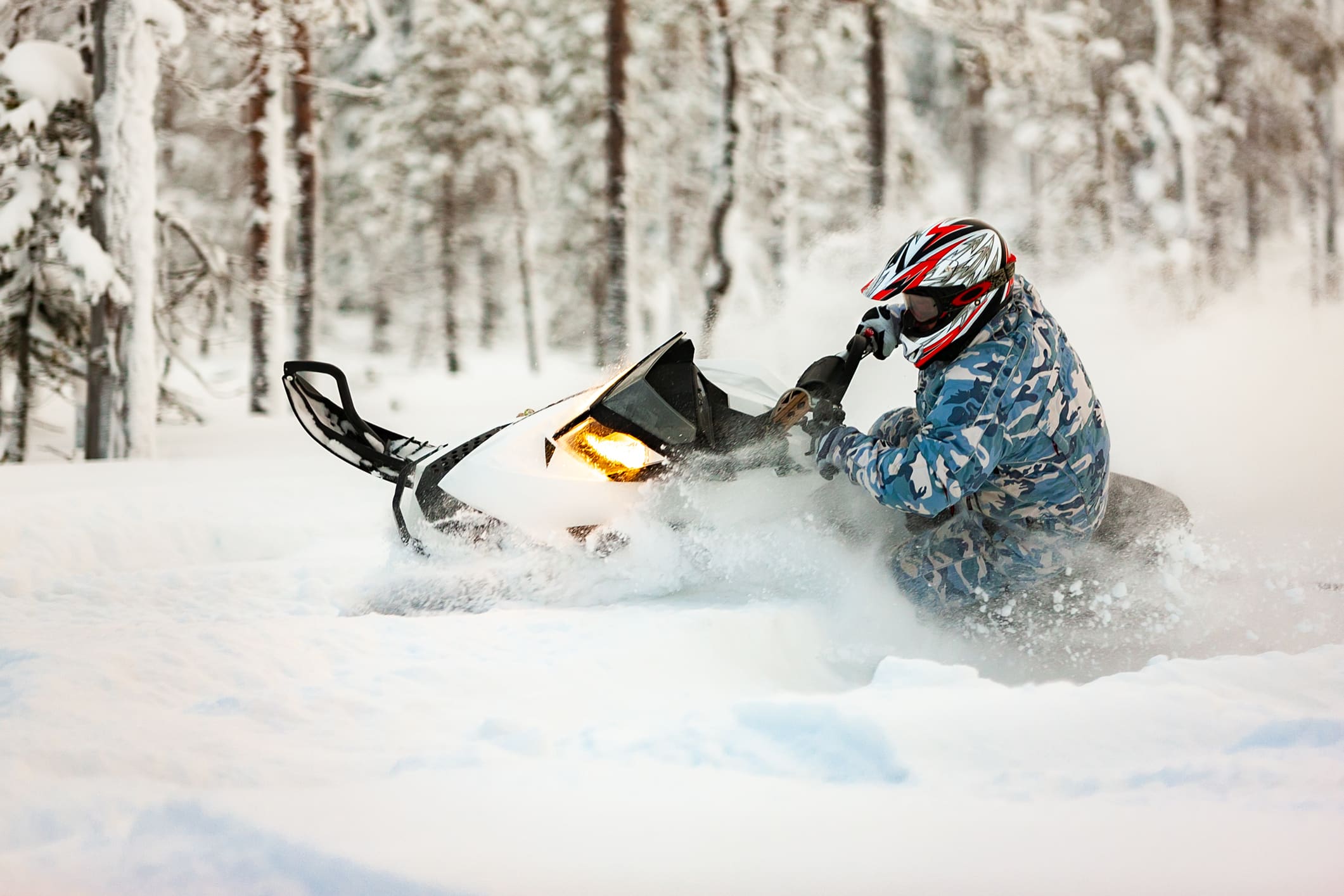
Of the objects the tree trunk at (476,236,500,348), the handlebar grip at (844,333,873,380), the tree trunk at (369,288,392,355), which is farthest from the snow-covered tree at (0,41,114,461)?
the tree trunk at (369,288,392,355)

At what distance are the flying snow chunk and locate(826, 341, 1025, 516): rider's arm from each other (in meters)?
9.07

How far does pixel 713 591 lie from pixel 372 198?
25.8 metres

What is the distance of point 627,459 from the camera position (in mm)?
3707

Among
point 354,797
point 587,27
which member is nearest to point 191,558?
point 354,797

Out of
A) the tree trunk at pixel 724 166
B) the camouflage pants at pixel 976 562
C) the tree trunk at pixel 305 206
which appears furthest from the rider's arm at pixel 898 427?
the tree trunk at pixel 305 206

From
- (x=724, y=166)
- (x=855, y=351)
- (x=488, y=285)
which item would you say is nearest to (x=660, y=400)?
(x=855, y=351)

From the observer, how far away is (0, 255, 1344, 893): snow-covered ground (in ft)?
6.57

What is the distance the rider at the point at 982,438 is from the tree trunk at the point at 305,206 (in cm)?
1171

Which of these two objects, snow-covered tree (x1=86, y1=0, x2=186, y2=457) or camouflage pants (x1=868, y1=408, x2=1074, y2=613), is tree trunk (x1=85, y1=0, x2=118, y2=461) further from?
camouflage pants (x1=868, y1=408, x2=1074, y2=613)

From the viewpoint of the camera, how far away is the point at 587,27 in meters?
22.7

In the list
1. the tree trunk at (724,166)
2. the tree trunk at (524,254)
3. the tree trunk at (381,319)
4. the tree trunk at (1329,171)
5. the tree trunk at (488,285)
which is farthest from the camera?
→ the tree trunk at (381,319)

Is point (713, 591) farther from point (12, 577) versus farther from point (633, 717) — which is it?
point (12, 577)

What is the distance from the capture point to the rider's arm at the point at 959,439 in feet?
10.6

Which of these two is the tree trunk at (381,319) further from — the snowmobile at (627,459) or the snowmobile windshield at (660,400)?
the snowmobile windshield at (660,400)
